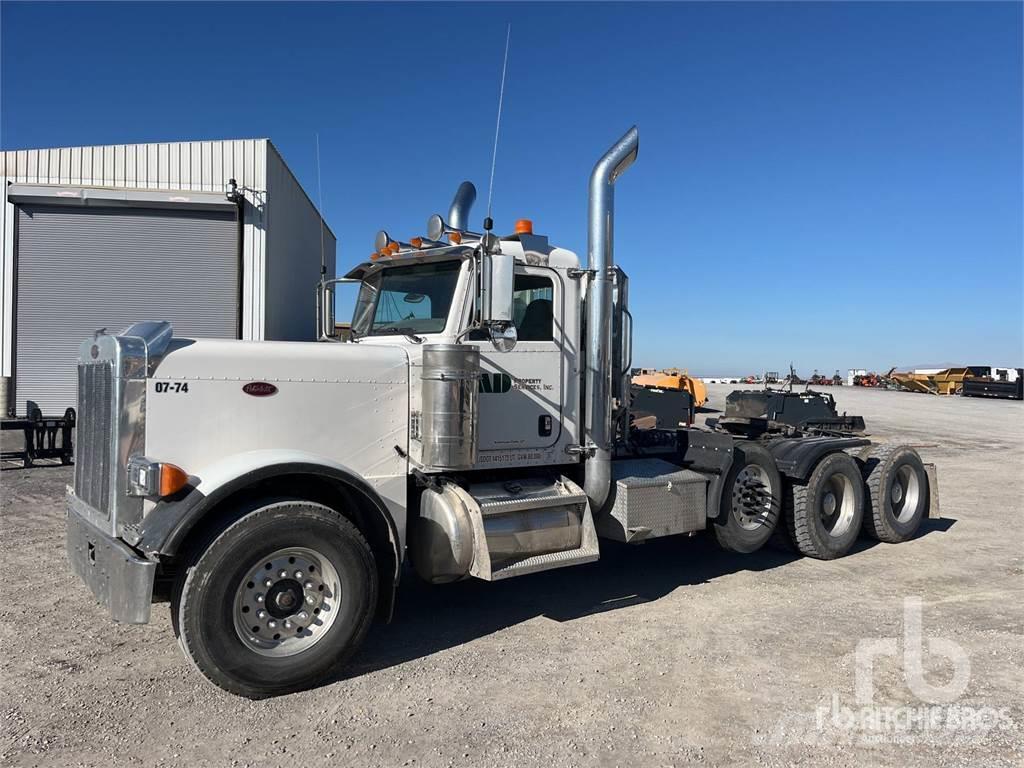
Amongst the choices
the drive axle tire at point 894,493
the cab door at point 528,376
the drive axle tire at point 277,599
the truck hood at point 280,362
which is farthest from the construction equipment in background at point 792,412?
the drive axle tire at point 277,599

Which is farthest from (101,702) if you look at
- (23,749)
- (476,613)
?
(476,613)

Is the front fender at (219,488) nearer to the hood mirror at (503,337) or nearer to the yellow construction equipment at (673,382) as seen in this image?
the hood mirror at (503,337)

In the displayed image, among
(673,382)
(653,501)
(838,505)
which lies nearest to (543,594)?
(653,501)

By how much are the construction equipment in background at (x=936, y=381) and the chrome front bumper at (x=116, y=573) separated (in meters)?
46.0

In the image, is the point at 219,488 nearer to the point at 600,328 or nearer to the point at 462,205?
the point at 600,328

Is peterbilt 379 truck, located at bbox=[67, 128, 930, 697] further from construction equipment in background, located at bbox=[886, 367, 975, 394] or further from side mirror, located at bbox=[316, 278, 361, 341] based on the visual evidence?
construction equipment in background, located at bbox=[886, 367, 975, 394]

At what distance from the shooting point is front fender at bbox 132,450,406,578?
3.93 meters

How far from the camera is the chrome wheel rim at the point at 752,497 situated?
6.84 m

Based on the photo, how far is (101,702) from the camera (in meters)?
3.97

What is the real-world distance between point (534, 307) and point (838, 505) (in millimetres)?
4445

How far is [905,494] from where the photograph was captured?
852cm

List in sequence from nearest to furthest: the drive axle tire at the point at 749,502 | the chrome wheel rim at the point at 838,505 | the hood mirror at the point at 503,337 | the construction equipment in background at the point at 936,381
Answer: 1. the hood mirror at the point at 503,337
2. the drive axle tire at the point at 749,502
3. the chrome wheel rim at the point at 838,505
4. the construction equipment in background at the point at 936,381

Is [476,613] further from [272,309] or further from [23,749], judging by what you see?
[272,309]

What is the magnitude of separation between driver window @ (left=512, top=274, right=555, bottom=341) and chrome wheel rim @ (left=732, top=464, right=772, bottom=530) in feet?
8.38
